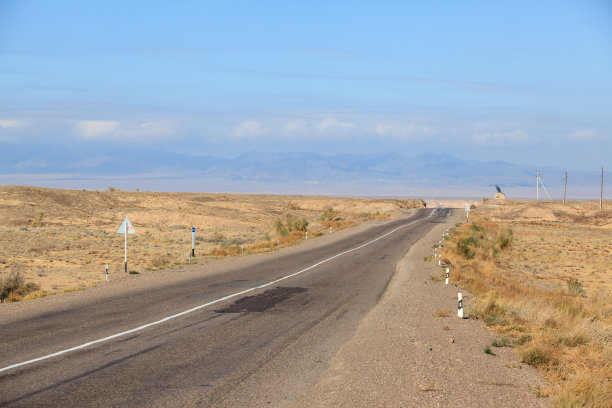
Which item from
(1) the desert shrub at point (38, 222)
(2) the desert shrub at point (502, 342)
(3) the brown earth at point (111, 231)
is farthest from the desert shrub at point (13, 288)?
(1) the desert shrub at point (38, 222)

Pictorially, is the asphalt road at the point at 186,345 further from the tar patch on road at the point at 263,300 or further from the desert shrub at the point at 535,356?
the desert shrub at the point at 535,356

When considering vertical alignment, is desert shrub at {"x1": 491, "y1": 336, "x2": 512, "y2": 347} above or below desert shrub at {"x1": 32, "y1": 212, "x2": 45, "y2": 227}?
above

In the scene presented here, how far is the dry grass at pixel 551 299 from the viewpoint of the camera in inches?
371

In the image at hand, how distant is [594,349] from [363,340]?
4450 millimetres

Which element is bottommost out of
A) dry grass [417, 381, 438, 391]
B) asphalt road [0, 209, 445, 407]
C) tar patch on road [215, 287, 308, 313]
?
tar patch on road [215, 287, 308, 313]

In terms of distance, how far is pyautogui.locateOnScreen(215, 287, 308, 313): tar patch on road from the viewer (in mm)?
15070

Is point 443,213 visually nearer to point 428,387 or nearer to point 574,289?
point 574,289

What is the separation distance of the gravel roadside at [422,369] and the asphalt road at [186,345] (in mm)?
459

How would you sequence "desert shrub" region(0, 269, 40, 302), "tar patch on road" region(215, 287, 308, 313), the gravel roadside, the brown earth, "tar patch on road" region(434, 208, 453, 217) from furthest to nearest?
"tar patch on road" region(434, 208, 453, 217), the brown earth, "desert shrub" region(0, 269, 40, 302), "tar patch on road" region(215, 287, 308, 313), the gravel roadside

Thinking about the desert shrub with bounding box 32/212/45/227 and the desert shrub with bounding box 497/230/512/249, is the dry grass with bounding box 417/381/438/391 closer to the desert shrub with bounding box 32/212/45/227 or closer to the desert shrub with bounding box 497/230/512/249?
the desert shrub with bounding box 497/230/512/249

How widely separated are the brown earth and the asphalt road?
5204mm

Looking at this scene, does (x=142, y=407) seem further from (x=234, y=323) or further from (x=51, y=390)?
(x=234, y=323)

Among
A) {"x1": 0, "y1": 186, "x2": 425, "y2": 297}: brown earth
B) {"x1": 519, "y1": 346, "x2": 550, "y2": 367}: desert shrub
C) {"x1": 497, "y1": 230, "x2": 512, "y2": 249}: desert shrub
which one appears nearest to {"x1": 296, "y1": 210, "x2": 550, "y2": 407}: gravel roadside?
{"x1": 519, "y1": 346, "x2": 550, "y2": 367}: desert shrub

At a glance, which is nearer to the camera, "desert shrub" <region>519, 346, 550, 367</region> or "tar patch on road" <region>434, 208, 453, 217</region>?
"desert shrub" <region>519, 346, 550, 367</region>
